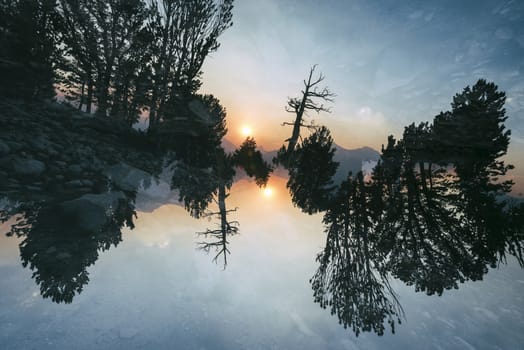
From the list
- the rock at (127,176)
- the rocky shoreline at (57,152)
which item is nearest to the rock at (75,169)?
the rocky shoreline at (57,152)

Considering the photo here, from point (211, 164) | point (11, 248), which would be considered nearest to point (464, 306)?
point (211, 164)

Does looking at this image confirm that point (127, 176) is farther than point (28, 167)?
Yes

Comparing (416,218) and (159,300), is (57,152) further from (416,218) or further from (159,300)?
(416,218)

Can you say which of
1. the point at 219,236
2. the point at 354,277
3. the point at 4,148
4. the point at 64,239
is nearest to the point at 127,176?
the point at 4,148

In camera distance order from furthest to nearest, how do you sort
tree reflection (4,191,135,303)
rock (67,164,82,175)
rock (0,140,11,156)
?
rock (67,164,82,175) → rock (0,140,11,156) → tree reflection (4,191,135,303)

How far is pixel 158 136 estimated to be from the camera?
14594 mm

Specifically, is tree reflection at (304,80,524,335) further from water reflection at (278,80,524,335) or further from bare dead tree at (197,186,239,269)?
bare dead tree at (197,186,239,269)

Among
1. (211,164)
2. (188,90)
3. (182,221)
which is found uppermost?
(188,90)

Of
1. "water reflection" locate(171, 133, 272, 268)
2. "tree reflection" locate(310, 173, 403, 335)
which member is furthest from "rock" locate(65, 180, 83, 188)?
"tree reflection" locate(310, 173, 403, 335)

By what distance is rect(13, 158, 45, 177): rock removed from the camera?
512 centimetres

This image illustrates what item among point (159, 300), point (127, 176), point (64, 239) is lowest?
point (159, 300)

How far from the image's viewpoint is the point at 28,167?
5355 millimetres

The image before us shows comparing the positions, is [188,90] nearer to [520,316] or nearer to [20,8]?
[20,8]

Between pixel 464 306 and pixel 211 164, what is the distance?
41.0m
